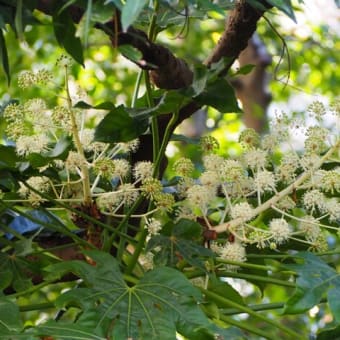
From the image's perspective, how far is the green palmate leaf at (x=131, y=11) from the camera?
0.50 m

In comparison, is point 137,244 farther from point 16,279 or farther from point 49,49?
point 49,49

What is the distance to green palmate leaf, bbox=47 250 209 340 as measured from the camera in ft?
2.34

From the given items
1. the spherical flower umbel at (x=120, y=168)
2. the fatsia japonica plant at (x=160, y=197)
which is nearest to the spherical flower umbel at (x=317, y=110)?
the fatsia japonica plant at (x=160, y=197)

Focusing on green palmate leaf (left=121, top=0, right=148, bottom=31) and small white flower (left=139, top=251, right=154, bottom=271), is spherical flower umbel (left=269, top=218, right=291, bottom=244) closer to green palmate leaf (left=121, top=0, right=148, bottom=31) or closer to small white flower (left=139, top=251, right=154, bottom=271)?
small white flower (left=139, top=251, right=154, bottom=271)

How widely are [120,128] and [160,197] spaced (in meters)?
0.09

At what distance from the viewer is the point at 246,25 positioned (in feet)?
2.83

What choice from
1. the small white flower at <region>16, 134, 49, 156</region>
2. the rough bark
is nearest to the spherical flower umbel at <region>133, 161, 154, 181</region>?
the small white flower at <region>16, 134, 49, 156</region>

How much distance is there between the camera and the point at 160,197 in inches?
30.4

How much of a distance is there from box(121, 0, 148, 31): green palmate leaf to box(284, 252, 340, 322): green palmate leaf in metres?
0.33

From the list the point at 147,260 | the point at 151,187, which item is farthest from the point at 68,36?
the point at 147,260

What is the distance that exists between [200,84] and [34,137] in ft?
0.69

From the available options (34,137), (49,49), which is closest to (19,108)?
(34,137)

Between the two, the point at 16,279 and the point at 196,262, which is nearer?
the point at 196,262

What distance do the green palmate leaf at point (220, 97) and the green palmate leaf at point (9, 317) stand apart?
26cm
